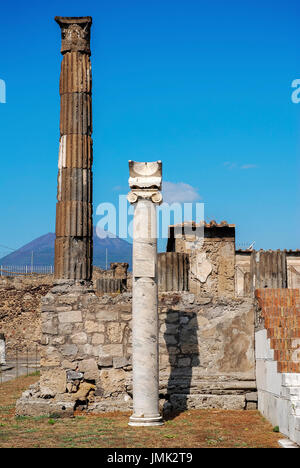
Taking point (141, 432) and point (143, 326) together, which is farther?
point (143, 326)

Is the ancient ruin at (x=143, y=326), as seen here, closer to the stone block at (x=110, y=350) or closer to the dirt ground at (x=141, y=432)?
the stone block at (x=110, y=350)

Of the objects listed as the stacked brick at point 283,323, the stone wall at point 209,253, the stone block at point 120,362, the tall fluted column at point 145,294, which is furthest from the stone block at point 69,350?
the stone wall at point 209,253

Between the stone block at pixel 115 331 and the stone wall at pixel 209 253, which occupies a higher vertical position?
the stone wall at pixel 209 253

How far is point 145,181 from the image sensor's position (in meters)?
10.7

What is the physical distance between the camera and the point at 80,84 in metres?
13.9

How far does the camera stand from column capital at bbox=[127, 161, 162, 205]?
10.6m

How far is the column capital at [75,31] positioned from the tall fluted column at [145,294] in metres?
4.50

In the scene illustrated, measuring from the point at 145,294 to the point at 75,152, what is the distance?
4529 mm

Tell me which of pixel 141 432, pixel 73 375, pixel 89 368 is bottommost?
pixel 141 432

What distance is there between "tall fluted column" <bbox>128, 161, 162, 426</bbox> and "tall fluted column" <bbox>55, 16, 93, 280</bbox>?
317cm

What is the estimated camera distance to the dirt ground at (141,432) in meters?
8.45

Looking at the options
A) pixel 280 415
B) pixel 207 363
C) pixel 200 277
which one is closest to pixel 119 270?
pixel 200 277

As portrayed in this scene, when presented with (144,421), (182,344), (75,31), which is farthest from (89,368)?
(75,31)

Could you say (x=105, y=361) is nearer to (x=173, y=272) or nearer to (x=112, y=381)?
(x=112, y=381)
